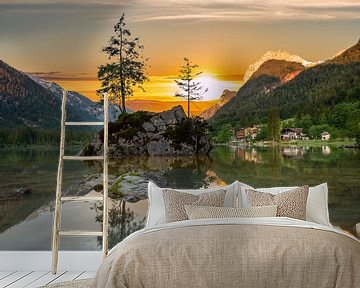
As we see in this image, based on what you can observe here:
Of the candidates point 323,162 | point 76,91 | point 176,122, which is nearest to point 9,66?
point 76,91

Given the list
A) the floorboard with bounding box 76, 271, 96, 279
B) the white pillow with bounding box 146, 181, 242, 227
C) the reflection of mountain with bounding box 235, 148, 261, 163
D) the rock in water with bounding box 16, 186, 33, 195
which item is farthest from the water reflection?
the rock in water with bounding box 16, 186, 33, 195

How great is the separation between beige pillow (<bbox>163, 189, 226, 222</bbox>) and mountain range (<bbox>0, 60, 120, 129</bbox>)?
1952 mm

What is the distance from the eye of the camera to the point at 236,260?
15.3 feet

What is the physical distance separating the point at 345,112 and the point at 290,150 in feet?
2.27

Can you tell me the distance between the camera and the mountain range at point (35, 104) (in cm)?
773

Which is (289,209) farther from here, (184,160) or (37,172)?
(37,172)

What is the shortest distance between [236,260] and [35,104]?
4005 mm

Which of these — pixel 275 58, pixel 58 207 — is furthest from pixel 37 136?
pixel 275 58

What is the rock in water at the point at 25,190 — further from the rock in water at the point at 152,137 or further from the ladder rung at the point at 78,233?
the ladder rung at the point at 78,233

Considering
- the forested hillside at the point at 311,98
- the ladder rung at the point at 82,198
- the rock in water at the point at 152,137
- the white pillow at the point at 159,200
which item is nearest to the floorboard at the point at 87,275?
the ladder rung at the point at 82,198

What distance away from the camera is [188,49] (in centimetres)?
779

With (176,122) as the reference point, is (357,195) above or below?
below

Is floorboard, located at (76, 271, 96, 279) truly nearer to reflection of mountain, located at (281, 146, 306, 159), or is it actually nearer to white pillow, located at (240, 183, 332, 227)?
white pillow, located at (240, 183, 332, 227)

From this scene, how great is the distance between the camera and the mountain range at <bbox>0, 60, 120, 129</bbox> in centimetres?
773
